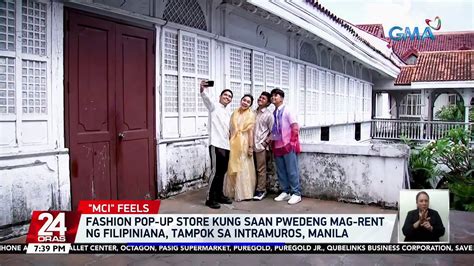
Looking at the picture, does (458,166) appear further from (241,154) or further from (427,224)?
(427,224)

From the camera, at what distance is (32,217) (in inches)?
163

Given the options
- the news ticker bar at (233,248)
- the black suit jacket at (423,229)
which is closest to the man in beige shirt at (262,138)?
the news ticker bar at (233,248)

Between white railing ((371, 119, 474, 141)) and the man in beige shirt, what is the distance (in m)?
12.4

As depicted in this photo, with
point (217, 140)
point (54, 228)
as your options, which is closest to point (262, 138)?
point (217, 140)

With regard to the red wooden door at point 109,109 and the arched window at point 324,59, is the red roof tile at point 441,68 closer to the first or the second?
the arched window at point 324,59

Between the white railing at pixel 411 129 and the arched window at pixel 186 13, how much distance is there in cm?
1256

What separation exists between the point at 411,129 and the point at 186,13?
15281mm

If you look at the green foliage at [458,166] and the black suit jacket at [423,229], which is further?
the green foliage at [458,166]

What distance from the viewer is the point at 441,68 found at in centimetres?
1959

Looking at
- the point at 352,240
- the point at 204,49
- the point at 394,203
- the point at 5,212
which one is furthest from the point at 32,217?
the point at 394,203

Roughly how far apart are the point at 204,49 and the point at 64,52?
287cm

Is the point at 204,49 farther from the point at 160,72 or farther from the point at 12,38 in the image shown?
the point at 12,38

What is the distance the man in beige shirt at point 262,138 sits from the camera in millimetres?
5926

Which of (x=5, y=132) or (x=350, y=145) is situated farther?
(x=350, y=145)
